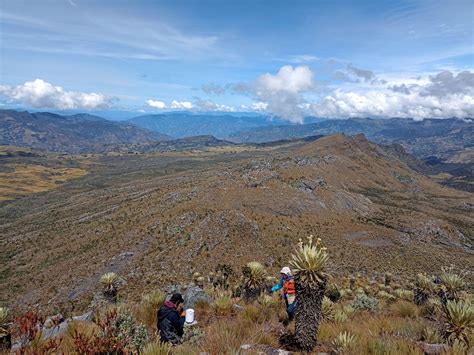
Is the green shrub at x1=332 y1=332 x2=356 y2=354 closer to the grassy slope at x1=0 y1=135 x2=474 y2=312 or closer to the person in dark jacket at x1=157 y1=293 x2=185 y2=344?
the person in dark jacket at x1=157 y1=293 x2=185 y2=344

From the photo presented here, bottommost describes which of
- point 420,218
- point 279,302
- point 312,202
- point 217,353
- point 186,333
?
point 420,218

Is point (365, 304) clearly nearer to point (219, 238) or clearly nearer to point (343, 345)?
point (343, 345)

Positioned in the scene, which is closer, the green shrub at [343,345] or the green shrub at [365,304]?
the green shrub at [343,345]

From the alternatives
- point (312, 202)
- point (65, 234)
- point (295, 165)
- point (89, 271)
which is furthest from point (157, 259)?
point (295, 165)

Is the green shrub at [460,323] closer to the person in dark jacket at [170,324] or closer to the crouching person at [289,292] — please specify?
the crouching person at [289,292]

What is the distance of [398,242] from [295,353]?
2188 inches

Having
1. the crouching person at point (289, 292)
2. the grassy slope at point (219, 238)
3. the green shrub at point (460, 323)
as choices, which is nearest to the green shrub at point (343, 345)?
the green shrub at point (460, 323)

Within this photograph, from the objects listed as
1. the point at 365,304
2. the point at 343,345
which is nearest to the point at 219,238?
the point at 365,304

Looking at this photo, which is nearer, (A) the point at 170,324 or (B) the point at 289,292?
(A) the point at 170,324

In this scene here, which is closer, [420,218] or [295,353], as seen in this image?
[295,353]

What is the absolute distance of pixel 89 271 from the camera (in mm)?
44031

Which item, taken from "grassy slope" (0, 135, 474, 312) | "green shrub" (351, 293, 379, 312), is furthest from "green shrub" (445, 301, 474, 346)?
"grassy slope" (0, 135, 474, 312)

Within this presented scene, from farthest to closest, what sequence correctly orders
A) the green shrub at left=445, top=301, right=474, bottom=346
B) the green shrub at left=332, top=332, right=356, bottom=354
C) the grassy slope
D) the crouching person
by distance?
1. the grassy slope
2. the crouching person
3. the green shrub at left=445, top=301, right=474, bottom=346
4. the green shrub at left=332, top=332, right=356, bottom=354

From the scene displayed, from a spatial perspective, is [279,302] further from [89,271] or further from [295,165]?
[295,165]
